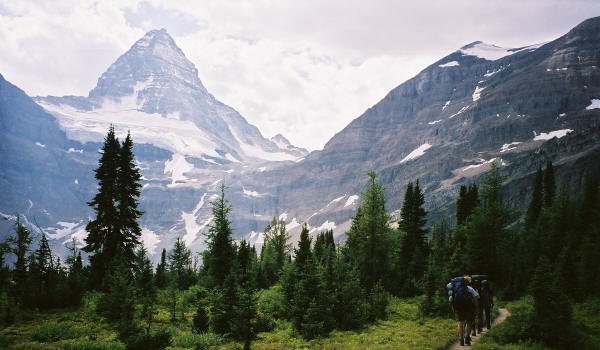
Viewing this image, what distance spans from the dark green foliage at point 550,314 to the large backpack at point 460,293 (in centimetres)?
375

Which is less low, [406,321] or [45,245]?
[45,245]

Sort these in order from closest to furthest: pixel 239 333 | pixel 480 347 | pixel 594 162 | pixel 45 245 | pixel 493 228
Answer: pixel 480 347, pixel 239 333, pixel 45 245, pixel 493 228, pixel 594 162

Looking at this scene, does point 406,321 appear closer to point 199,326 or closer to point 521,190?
point 199,326

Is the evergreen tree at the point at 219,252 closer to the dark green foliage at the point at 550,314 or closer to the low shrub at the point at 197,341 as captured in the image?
the low shrub at the point at 197,341

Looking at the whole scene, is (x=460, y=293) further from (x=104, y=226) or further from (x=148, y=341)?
(x=104, y=226)

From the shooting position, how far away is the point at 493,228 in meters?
38.9

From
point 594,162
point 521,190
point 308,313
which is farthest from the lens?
point 521,190

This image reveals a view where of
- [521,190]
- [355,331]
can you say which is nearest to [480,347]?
[355,331]

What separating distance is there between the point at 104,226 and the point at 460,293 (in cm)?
2928

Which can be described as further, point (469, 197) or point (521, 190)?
point (521, 190)

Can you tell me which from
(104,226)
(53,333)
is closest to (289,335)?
(53,333)

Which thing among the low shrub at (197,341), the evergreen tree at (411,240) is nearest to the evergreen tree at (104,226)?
the low shrub at (197,341)

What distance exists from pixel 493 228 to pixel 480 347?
25558 mm

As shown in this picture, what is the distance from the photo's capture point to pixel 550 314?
1720 centimetres
